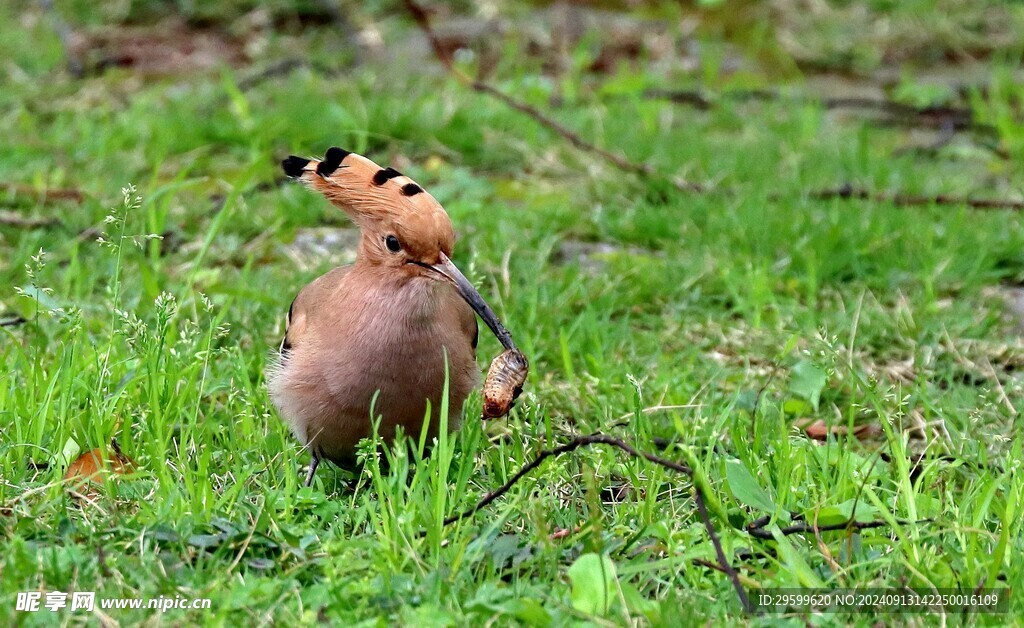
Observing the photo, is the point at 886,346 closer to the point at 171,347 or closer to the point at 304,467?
the point at 304,467

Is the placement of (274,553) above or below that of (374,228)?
below

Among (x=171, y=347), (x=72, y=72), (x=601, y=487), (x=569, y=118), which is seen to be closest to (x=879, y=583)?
(x=601, y=487)

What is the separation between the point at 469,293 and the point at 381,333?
230mm

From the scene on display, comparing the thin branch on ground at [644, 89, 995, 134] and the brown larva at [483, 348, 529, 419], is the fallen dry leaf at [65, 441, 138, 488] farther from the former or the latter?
the thin branch on ground at [644, 89, 995, 134]

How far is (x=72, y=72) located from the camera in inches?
253

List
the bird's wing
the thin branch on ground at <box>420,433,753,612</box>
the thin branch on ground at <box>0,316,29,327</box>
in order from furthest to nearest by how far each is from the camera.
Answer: the thin branch on ground at <box>0,316,29,327</box> → the bird's wing → the thin branch on ground at <box>420,433,753,612</box>

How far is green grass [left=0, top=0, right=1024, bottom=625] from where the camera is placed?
2.46 metres

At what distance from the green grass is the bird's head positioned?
0.39 meters

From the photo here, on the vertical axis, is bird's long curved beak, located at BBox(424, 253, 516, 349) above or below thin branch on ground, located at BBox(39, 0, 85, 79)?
above

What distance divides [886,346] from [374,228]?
5.94 ft

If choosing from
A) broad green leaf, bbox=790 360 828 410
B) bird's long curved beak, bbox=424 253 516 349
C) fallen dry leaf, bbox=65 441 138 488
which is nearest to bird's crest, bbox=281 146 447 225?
bird's long curved beak, bbox=424 253 516 349

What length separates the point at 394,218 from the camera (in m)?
2.99

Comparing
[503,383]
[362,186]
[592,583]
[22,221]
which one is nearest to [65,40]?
[22,221]

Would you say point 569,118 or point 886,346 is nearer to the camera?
point 886,346
